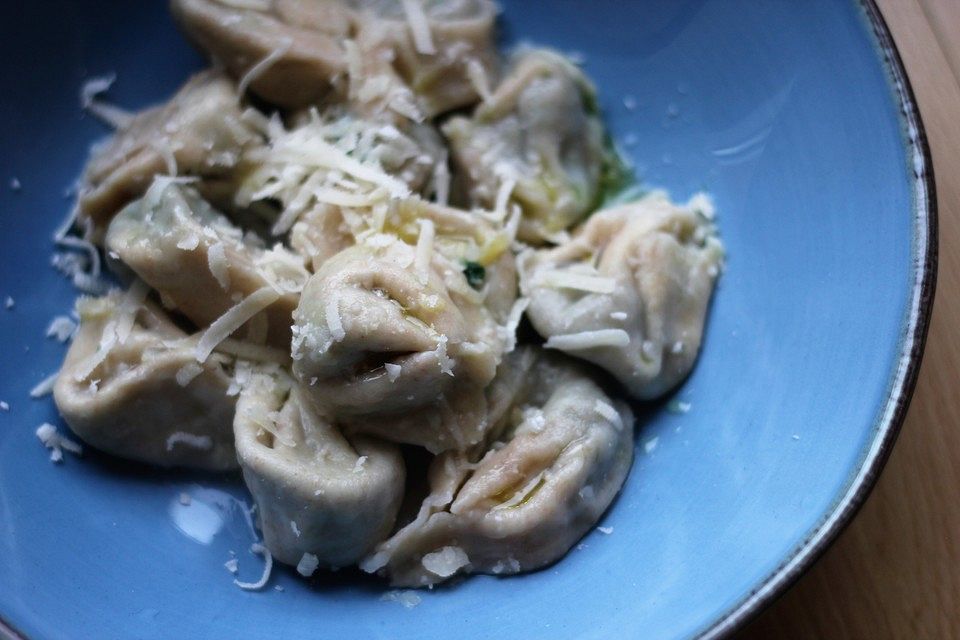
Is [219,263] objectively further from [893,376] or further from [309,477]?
[893,376]

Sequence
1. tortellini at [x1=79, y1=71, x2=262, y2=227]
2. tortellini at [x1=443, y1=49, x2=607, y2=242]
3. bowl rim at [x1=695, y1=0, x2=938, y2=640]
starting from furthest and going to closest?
tortellini at [x1=443, y1=49, x2=607, y2=242] < tortellini at [x1=79, y1=71, x2=262, y2=227] < bowl rim at [x1=695, y1=0, x2=938, y2=640]

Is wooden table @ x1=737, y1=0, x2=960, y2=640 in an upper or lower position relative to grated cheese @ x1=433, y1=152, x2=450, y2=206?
lower

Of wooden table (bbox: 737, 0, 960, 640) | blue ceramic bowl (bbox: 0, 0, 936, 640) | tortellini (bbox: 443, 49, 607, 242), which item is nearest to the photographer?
blue ceramic bowl (bbox: 0, 0, 936, 640)

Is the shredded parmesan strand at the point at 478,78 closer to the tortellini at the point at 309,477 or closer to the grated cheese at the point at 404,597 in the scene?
the tortellini at the point at 309,477

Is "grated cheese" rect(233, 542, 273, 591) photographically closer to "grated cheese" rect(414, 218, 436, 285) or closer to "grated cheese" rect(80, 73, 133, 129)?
"grated cheese" rect(414, 218, 436, 285)

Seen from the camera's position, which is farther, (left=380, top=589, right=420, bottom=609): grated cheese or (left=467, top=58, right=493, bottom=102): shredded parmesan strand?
(left=467, top=58, right=493, bottom=102): shredded parmesan strand

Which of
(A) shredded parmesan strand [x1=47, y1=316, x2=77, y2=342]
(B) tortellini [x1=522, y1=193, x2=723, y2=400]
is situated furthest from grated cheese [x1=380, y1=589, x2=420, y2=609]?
(A) shredded parmesan strand [x1=47, y1=316, x2=77, y2=342]

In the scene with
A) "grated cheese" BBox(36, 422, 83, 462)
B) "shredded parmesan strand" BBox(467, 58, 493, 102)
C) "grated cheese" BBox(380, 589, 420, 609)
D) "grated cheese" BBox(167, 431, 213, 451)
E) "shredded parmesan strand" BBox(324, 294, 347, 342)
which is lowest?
"grated cheese" BBox(380, 589, 420, 609)
